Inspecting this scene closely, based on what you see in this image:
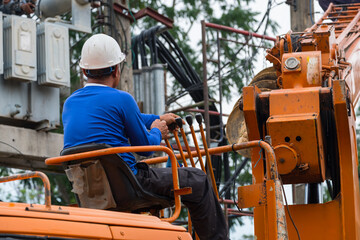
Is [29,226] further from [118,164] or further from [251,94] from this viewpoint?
[251,94]

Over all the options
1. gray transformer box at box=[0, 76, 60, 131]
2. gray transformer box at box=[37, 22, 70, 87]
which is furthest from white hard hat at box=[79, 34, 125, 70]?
gray transformer box at box=[37, 22, 70, 87]

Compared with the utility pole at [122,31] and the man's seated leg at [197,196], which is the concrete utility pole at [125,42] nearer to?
the utility pole at [122,31]

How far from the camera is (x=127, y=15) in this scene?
13.4m

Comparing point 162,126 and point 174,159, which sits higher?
point 162,126

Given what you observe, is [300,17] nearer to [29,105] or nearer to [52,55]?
[52,55]

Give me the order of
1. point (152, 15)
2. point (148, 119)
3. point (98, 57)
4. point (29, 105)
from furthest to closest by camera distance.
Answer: point (152, 15)
point (29, 105)
point (148, 119)
point (98, 57)

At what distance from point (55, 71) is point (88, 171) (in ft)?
23.6

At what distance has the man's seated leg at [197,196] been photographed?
20.1 feet

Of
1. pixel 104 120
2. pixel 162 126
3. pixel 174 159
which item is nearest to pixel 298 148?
pixel 162 126

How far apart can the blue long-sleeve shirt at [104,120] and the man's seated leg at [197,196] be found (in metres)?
0.19

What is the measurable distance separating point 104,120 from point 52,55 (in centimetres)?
700

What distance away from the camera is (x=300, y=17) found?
13836 mm

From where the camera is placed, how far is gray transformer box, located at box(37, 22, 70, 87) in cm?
1262

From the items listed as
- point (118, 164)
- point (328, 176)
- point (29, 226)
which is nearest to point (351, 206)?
point (328, 176)
